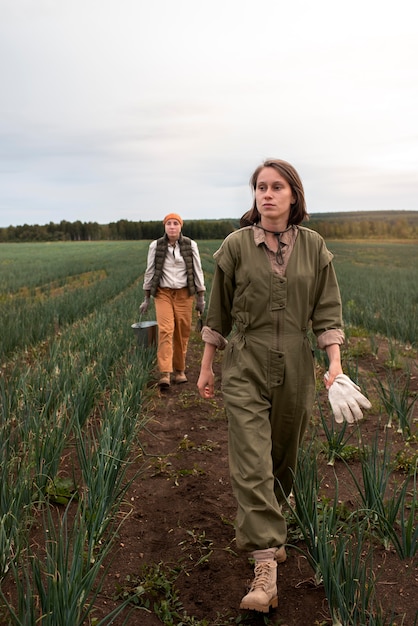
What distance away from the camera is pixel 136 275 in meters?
17.8

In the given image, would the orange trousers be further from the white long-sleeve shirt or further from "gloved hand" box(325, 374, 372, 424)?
"gloved hand" box(325, 374, 372, 424)

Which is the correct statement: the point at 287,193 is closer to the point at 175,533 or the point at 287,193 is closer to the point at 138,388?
the point at 175,533

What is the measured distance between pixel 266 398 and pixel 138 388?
1632mm

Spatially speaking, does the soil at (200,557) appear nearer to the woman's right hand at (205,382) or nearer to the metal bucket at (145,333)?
the woman's right hand at (205,382)

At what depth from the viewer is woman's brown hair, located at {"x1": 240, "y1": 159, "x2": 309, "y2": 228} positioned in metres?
2.14

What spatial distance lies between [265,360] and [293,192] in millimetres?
668

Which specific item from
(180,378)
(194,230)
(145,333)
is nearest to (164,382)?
(180,378)

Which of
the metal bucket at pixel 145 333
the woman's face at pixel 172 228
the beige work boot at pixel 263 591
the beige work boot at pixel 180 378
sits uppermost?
the woman's face at pixel 172 228

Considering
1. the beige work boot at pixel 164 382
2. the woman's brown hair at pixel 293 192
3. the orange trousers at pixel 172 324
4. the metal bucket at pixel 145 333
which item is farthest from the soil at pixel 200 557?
the metal bucket at pixel 145 333

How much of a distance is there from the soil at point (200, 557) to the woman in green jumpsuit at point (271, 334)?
19cm

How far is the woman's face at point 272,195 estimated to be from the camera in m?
2.13

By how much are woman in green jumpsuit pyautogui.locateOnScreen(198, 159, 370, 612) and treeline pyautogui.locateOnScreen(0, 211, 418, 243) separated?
58.0 metres

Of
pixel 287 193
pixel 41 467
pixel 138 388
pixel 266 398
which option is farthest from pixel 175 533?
pixel 287 193

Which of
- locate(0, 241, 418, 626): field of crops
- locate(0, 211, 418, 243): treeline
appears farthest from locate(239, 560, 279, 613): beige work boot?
locate(0, 211, 418, 243): treeline
